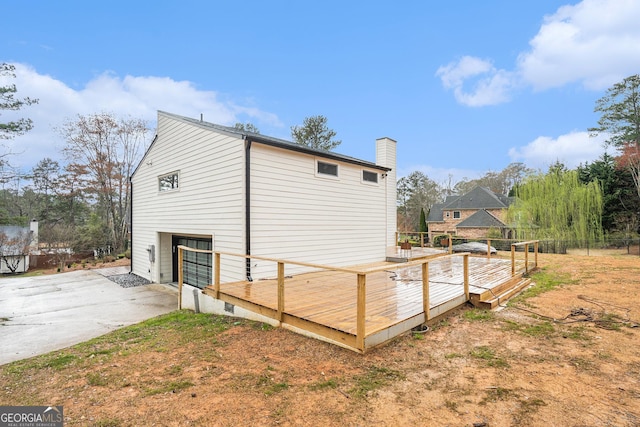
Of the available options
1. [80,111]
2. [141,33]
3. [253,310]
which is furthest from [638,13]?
[80,111]

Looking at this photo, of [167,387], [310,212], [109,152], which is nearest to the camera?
[167,387]

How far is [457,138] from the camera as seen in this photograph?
19844 millimetres

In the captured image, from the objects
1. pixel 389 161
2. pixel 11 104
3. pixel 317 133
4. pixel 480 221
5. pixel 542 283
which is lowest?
pixel 542 283

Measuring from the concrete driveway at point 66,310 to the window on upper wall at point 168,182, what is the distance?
339 cm

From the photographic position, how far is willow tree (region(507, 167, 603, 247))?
16.5 meters

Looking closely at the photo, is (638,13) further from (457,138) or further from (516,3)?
(457,138)

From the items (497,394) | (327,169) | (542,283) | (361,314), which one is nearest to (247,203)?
(327,169)

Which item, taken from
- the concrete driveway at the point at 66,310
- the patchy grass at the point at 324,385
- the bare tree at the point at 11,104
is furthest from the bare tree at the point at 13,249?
the patchy grass at the point at 324,385

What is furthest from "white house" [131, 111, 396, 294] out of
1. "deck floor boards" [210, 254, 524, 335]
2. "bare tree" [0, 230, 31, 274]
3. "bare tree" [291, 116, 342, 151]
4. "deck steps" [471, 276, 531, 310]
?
"bare tree" [291, 116, 342, 151]

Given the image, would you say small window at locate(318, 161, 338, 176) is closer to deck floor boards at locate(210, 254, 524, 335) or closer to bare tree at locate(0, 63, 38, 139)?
deck floor boards at locate(210, 254, 524, 335)

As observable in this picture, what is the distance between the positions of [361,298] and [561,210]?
62.4ft

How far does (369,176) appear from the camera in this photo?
385 inches

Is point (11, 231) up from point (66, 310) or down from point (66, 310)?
up

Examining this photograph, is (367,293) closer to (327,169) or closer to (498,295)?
(498,295)
